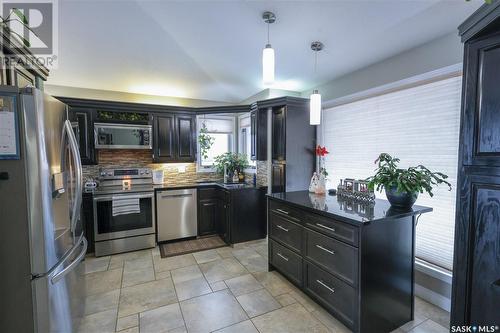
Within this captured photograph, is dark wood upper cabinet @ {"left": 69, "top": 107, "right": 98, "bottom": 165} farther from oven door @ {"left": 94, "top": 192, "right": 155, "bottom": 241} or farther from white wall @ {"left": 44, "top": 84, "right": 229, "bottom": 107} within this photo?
oven door @ {"left": 94, "top": 192, "right": 155, "bottom": 241}

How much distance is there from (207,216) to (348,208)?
2593mm

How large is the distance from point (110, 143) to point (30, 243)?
254 centimetres

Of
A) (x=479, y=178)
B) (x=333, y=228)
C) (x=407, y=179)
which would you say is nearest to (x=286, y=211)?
(x=333, y=228)

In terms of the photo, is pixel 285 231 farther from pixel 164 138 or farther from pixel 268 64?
pixel 164 138

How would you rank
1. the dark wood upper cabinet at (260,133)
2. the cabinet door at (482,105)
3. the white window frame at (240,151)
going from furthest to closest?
the white window frame at (240,151)
the dark wood upper cabinet at (260,133)
the cabinet door at (482,105)

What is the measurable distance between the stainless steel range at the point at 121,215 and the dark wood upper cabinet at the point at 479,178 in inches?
141

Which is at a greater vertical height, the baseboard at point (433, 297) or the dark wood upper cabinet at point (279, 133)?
the dark wood upper cabinet at point (279, 133)

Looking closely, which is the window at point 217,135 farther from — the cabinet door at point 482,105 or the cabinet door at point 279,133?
the cabinet door at point 482,105

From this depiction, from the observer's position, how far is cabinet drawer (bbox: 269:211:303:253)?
240 cm

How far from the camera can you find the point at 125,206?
11.4 feet

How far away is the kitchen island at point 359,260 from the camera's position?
1.80 m

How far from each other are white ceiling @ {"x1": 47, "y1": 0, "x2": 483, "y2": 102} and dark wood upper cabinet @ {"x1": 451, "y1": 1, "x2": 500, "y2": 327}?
0.87 meters

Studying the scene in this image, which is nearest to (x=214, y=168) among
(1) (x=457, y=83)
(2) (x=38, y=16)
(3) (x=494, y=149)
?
(2) (x=38, y=16)

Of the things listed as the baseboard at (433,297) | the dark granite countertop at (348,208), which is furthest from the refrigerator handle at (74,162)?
the baseboard at (433,297)
